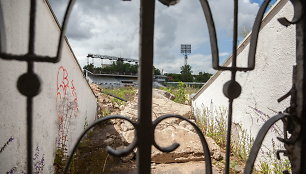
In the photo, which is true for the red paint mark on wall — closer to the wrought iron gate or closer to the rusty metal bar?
the wrought iron gate

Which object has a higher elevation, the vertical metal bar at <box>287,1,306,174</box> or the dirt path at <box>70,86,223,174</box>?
the vertical metal bar at <box>287,1,306,174</box>

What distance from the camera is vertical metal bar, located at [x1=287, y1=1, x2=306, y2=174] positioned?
2.65 feet

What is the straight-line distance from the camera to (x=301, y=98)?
32.1 inches

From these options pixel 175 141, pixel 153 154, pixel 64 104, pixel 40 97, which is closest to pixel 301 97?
pixel 40 97

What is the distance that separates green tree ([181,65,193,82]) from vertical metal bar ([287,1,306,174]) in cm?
3054

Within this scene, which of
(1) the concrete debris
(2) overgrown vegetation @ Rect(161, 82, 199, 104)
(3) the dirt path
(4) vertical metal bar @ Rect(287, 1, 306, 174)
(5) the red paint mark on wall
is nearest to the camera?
(4) vertical metal bar @ Rect(287, 1, 306, 174)

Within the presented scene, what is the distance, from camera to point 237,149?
3.75 meters

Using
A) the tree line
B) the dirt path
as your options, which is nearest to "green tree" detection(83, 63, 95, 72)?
the tree line

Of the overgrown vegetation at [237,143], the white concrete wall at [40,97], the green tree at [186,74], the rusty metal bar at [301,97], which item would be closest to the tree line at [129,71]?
the green tree at [186,74]

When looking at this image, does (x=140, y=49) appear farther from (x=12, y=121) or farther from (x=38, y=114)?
(x=38, y=114)

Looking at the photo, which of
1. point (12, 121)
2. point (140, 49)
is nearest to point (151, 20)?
point (140, 49)

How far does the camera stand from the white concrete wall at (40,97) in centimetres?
144

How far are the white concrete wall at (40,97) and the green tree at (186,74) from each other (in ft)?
92.3

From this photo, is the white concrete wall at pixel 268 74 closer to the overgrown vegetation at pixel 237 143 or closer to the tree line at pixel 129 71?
the overgrown vegetation at pixel 237 143
